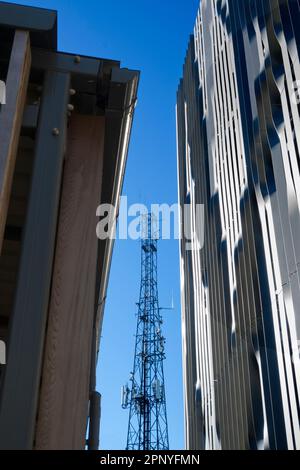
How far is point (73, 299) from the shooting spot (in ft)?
10.1

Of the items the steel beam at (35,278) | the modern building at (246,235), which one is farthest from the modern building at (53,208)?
the modern building at (246,235)

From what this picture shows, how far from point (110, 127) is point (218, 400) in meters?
20.6

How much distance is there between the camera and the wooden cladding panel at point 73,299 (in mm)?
2682

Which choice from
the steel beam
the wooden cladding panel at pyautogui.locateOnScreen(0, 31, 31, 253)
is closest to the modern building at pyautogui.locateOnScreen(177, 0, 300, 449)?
the steel beam

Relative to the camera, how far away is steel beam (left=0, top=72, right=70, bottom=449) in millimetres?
2533

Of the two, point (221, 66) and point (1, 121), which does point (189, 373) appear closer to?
point (221, 66)

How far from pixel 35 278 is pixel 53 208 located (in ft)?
1.57

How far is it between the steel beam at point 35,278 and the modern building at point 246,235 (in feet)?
40.3

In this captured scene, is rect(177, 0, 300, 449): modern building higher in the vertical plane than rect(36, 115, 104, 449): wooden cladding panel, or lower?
higher

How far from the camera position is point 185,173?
35.8 metres

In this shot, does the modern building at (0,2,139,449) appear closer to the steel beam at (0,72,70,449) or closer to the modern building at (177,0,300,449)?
the steel beam at (0,72,70,449)

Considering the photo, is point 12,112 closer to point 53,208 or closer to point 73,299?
point 53,208

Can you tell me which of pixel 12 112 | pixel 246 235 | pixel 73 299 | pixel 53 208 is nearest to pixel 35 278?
pixel 73 299
